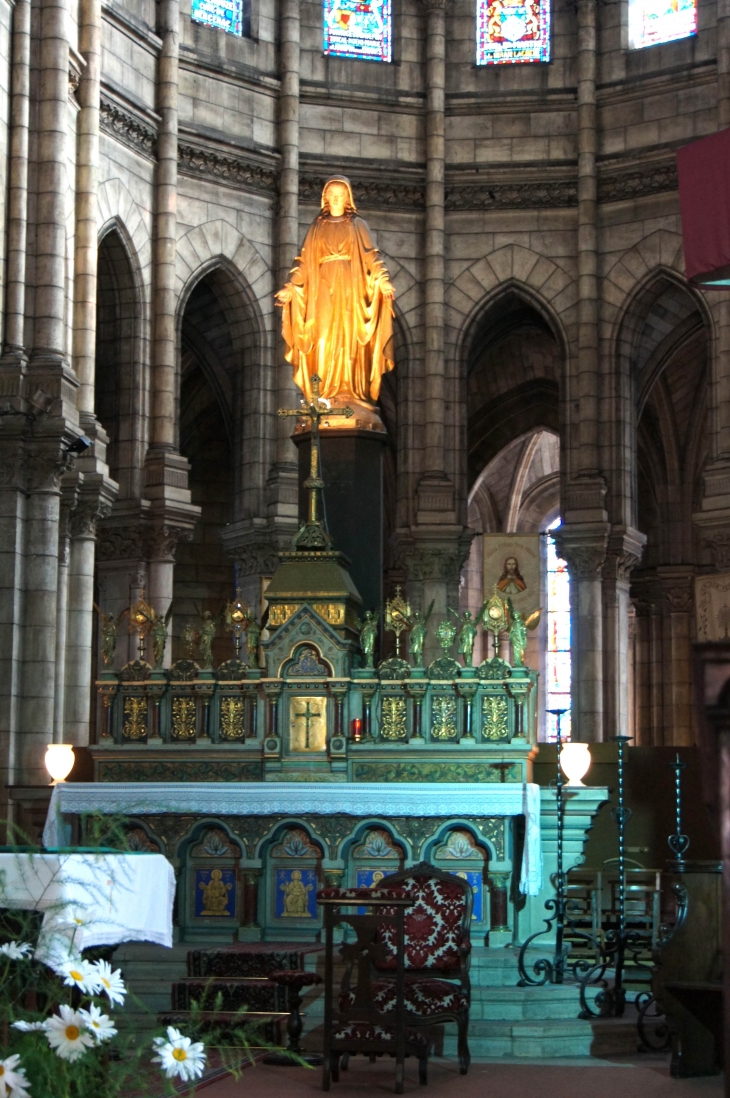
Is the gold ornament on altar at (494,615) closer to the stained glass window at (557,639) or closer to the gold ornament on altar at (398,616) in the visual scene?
the gold ornament on altar at (398,616)

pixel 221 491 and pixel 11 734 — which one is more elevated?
pixel 221 491

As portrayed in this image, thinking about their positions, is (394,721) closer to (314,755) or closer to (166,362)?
(314,755)

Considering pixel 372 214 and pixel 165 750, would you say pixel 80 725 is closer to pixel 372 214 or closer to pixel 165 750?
pixel 165 750

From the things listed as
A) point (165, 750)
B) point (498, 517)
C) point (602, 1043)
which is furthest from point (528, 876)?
point (498, 517)

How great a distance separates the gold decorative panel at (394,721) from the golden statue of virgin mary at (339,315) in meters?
3.76

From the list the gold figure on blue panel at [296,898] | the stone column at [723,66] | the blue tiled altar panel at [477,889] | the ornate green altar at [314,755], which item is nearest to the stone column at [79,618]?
the ornate green altar at [314,755]

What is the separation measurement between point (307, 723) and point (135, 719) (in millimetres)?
1460

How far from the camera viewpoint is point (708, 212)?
934 centimetres

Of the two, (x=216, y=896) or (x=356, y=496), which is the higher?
(x=356, y=496)

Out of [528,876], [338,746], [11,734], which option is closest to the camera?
[528,876]

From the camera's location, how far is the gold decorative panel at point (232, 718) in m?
14.1

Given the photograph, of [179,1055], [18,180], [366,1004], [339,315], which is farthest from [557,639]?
[179,1055]

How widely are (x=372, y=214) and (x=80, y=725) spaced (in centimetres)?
1028

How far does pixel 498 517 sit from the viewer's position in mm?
39781
